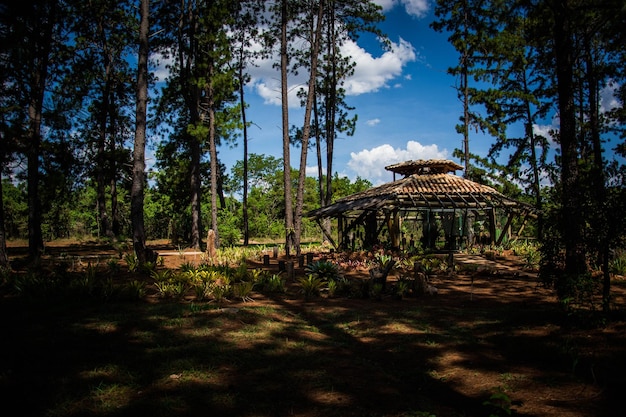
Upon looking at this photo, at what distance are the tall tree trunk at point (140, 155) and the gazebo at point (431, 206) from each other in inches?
347

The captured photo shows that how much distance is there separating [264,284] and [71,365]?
5.10 m

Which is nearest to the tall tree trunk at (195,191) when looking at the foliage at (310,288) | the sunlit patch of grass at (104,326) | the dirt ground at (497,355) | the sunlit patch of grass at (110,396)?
the foliage at (310,288)

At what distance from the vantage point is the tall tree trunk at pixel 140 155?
39.4 ft

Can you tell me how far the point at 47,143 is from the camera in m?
15.1

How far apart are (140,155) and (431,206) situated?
12657mm

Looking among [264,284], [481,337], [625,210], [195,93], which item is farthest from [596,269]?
[195,93]

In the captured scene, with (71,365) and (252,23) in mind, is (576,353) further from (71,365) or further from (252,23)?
(252,23)

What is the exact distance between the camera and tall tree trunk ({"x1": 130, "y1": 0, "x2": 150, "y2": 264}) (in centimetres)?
1201

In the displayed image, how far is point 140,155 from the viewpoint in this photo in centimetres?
1208

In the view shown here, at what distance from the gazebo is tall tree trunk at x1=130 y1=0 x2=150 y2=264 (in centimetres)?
883

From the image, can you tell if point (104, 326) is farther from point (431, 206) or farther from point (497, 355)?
point (431, 206)

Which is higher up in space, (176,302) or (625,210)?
(625,210)

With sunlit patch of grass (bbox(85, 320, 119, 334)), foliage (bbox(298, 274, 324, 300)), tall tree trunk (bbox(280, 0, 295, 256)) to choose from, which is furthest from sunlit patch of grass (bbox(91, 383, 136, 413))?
tall tree trunk (bbox(280, 0, 295, 256))

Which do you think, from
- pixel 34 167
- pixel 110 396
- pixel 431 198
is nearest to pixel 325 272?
pixel 110 396
